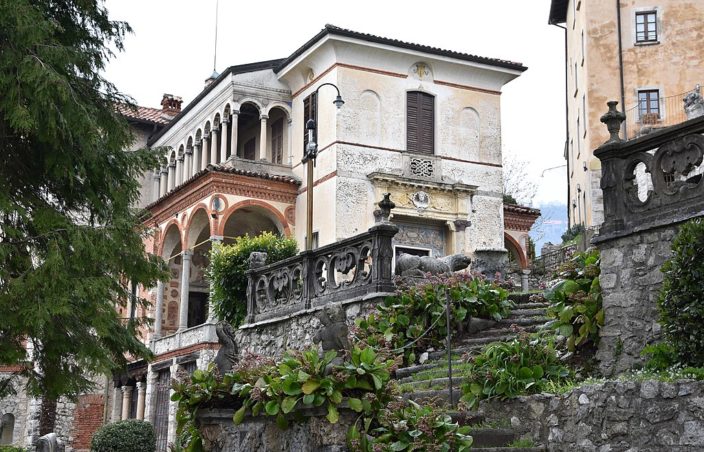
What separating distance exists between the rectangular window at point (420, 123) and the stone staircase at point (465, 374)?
15.2 metres

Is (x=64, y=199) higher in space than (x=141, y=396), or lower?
higher

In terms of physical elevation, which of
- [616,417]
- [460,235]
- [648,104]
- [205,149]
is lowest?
[616,417]

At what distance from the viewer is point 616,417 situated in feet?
28.8

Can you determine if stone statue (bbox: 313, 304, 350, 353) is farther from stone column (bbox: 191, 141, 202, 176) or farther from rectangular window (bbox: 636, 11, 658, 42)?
rectangular window (bbox: 636, 11, 658, 42)

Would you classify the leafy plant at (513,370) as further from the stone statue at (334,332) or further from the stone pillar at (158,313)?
the stone pillar at (158,313)

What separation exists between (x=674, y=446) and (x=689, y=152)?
2.93 metres

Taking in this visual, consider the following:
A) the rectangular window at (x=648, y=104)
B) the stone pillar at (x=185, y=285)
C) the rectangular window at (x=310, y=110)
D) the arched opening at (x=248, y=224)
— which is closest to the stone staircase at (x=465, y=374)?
the rectangular window at (x=310, y=110)

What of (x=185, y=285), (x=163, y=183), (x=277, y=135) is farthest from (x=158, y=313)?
(x=163, y=183)

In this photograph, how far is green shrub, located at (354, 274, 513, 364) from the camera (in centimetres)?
1340

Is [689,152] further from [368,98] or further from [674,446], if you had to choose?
[368,98]

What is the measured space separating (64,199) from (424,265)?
6.11 metres

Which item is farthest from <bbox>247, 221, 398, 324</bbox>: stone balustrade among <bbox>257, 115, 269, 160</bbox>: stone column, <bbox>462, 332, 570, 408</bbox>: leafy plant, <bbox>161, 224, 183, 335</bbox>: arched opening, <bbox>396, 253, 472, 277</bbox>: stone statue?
<bbox>161, 224, 183, 335</bbox>: arched opening

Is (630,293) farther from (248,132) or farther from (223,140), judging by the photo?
(248,132)

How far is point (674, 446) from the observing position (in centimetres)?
824
